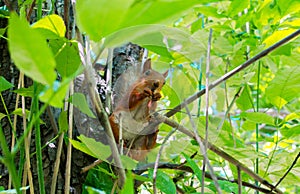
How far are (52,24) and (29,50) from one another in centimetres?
17

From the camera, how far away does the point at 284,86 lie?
1.72ft

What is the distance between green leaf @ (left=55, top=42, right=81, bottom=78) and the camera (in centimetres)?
37

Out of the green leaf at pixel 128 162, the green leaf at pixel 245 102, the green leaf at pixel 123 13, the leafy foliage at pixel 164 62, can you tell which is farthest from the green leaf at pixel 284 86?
the green leaf at pixel 123 13

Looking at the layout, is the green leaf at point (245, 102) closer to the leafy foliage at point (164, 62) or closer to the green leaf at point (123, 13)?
the leafy foliage at point (164, 62)

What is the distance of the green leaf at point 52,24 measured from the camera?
331mm

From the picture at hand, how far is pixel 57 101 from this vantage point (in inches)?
8.2

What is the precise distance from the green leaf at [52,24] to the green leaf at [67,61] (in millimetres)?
25

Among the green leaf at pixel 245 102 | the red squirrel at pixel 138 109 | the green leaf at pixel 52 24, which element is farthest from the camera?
the green leaf at pixel 245 102

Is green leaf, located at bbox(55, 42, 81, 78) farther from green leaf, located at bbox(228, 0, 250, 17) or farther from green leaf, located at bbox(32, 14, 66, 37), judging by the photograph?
green leaf, located at bbox(228, 0, 250, 17)

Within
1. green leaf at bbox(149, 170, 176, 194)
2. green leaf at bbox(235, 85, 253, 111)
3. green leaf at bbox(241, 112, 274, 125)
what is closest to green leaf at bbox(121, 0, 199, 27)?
green leaf at bbox(149, 170, 176, 194)

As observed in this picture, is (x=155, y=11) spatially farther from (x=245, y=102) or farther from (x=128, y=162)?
(x=245, y=102)

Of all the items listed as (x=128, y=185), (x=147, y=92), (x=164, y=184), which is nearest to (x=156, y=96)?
(x=147, y=92)

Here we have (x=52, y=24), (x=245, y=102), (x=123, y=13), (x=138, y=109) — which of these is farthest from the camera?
(x=245, y=102)

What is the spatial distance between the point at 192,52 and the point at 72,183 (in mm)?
250
